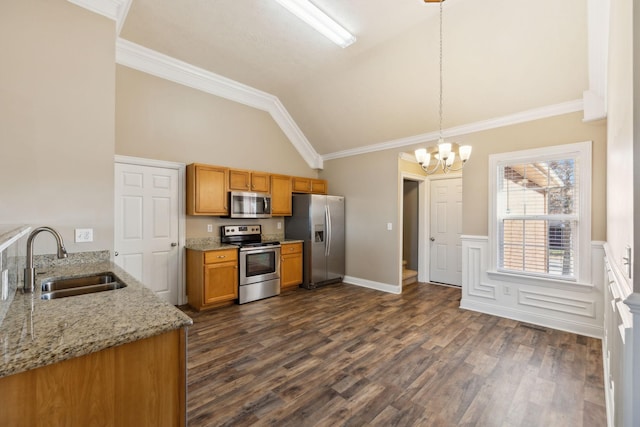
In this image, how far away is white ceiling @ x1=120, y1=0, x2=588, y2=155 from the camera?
2.83m

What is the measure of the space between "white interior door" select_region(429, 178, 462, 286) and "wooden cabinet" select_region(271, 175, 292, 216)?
291cm

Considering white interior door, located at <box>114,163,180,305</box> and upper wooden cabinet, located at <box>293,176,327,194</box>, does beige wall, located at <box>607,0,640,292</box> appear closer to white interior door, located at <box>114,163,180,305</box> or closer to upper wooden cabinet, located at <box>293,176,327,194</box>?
white interior door, located at <box>114,163,180,305</box>

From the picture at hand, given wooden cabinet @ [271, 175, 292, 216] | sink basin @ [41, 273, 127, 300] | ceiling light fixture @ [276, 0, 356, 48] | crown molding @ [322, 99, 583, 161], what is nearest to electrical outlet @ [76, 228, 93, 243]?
sink basin @ [41, 273, 127, 300]

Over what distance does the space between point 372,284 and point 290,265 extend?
1.59 meters

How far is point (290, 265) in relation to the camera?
16.3 feet

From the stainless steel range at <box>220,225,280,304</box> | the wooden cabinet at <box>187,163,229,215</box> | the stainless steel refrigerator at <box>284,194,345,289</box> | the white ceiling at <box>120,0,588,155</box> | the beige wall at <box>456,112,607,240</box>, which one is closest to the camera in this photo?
the white ceiling at <box>120,0,588,155</box>

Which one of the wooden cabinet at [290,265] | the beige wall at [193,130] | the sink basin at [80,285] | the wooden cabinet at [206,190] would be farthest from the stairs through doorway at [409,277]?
the sink basin at [80,285]

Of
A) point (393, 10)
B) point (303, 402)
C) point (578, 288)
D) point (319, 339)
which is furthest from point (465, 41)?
point (303, 402)

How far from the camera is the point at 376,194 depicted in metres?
5.22

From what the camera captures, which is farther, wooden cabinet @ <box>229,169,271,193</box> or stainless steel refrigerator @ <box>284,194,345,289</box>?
stainless steel refrigerator @ <box>284,194,345,289</box>

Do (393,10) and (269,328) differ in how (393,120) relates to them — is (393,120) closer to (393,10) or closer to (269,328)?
(393,10)

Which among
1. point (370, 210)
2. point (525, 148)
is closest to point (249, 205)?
point (370, 210)

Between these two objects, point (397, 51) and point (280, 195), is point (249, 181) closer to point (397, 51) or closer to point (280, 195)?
point (280, 195)

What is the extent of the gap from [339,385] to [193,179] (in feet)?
10.6
